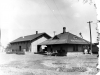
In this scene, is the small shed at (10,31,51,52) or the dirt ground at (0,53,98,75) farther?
the small shed at (10,31,51,52)

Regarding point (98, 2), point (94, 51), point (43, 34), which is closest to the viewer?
point (98, 2)

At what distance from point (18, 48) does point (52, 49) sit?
16.5 m

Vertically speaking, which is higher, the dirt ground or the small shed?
the small shed

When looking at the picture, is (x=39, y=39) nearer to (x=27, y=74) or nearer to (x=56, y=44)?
(x=56, y=44)

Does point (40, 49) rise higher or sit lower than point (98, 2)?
lower

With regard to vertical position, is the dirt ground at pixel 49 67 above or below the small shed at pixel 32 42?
below

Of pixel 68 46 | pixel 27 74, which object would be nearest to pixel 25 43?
pixel 68 46

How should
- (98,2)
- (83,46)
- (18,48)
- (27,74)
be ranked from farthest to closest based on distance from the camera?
1. (18,48)
2. (83,46)
3. (27,74)
4. (98,2)

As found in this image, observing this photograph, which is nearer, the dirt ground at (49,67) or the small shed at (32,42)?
the dirt ground at (49,67)

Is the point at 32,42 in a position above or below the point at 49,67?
above

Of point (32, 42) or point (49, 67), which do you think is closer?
point (49, 67)

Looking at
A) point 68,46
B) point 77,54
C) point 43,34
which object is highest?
point 43,34

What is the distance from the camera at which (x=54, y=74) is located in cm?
853

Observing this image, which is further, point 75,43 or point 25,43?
point 25,43
